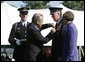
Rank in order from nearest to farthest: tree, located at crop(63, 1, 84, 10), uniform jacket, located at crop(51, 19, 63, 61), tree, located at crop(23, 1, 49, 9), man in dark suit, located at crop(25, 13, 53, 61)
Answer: uniform jacket, located at crop(51, 19, 63, 61) < man in dark suit, located at crop(25, 13, 53, 61) < tree, located at crop(63, 1, 84, 10) < tree, located at crop(23, 1, 49, 9)

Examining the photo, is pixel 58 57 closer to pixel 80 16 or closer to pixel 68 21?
pixel 68 21

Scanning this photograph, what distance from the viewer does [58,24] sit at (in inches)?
283

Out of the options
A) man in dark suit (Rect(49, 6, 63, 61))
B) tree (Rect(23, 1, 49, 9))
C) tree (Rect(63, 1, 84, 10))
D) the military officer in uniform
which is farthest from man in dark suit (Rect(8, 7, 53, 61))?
tree (Rect(23, 1, 49, 9))

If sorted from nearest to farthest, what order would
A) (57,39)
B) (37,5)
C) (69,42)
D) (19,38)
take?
Answer: 1. (69,42)
2. (57,39)
3. (19,38)
4. (37,5)

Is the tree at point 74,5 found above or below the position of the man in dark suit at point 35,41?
below

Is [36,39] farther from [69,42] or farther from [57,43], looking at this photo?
[69,42]

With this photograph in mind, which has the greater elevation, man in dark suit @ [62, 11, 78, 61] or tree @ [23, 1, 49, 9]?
man in dark suit @ [62, 11, 78, 61]

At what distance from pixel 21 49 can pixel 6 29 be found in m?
8.13

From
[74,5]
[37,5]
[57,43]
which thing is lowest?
[37,5]

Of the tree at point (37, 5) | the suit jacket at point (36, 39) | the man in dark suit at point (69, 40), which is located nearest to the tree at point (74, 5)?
the tree at point (37, 5)

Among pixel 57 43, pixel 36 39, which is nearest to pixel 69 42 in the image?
pixel 57 43

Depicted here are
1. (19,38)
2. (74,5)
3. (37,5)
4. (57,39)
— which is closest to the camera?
(57,39)

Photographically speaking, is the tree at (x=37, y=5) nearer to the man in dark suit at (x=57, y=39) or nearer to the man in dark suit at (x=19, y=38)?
the man in dark suit at (x=19, y=38)

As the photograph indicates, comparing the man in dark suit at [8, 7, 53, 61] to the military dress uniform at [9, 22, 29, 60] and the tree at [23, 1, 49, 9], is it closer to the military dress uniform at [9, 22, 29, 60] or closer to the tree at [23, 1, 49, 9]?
the military dress uniform at [9, 22, 29, 60]
